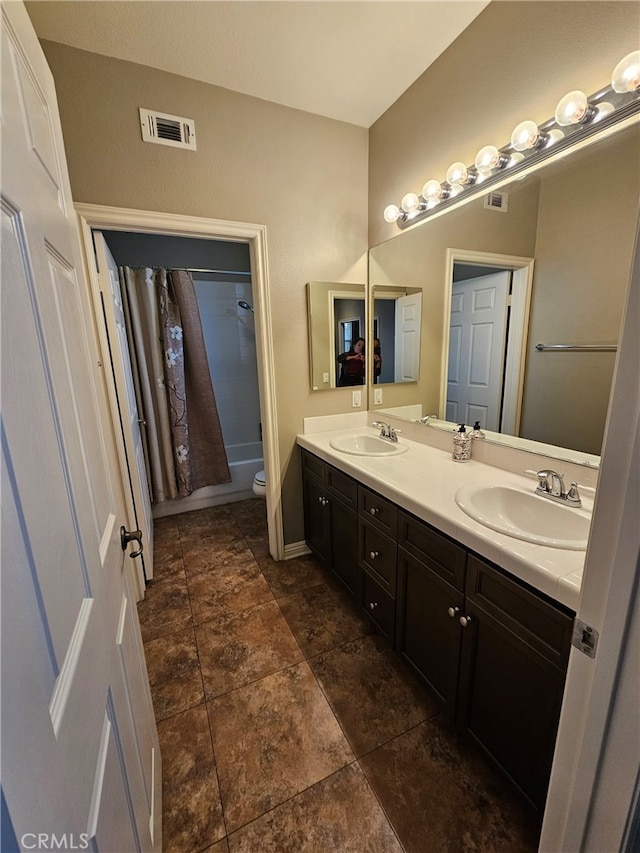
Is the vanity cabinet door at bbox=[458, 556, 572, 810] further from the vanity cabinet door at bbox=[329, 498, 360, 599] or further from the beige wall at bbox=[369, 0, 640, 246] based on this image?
the beige wall at bbox=[369, 0, 640, 246]

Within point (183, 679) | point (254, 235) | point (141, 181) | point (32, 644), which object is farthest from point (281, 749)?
point (141, 181)

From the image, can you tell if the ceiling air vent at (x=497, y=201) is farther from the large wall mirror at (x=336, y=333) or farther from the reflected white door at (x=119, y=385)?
the reflected white door at (x=119, y=385)

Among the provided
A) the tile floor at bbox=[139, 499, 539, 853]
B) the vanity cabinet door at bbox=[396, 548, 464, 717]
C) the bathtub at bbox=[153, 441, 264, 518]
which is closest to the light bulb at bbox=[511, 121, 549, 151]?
the vanity cabinet door at bbox=[396, 548, 464, 717]

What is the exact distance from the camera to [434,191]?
1726mm

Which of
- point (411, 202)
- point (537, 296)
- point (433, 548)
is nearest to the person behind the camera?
point (433, 548)

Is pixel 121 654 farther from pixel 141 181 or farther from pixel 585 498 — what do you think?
pixel 141 181

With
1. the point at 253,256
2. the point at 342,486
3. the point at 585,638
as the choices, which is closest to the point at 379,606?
the point at 342,486

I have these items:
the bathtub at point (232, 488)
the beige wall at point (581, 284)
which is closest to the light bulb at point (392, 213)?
the beige wall at point (581, 284)

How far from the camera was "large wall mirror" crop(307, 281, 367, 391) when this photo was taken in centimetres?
221

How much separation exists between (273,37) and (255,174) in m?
0.54

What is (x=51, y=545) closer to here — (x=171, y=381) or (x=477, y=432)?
(x=477, y=432)

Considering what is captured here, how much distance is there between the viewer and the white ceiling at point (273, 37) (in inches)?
54.3

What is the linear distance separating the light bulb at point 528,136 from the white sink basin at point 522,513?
1.28 m

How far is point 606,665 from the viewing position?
0.57m
